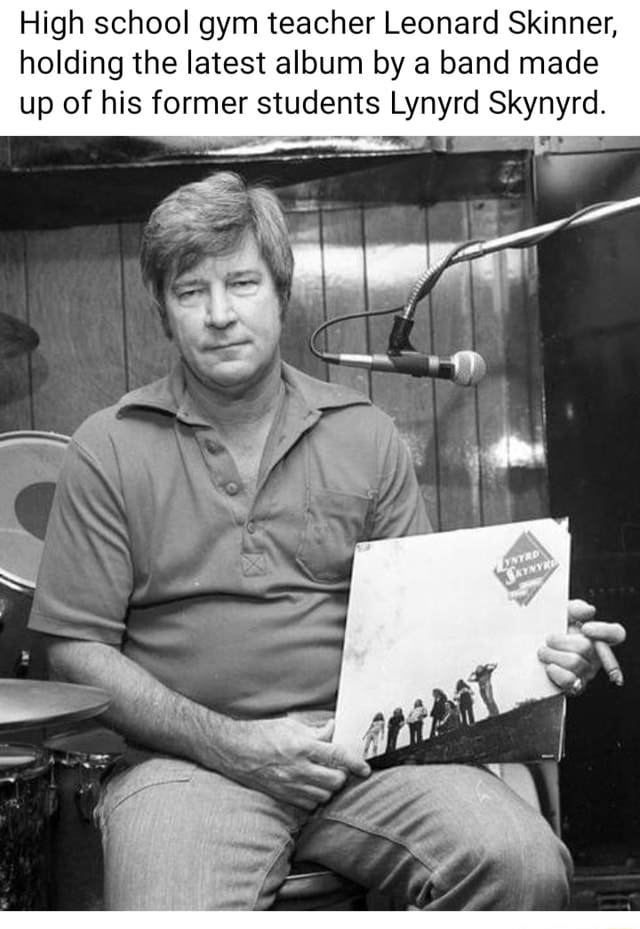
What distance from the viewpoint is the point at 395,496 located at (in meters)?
1.73

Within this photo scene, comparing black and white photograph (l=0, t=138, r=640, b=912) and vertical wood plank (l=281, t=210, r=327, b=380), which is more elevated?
vertical wood plank (l=281, t=210, r=327, b=380)

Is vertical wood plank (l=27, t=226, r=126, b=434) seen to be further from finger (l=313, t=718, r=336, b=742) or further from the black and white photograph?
finger (l=313, t=718, r=336, b=742)

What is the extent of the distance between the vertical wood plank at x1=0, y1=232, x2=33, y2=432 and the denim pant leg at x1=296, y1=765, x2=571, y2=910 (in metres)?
1.32

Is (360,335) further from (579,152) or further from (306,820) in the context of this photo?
(306,820)

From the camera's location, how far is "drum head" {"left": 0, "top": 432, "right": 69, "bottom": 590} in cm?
220

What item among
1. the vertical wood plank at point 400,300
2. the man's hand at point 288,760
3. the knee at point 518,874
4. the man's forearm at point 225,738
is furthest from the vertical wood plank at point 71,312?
the knee at point 518,874

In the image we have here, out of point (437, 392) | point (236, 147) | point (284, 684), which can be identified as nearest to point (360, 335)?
point (437, 392)

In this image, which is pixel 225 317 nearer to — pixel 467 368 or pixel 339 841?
pixel 467 368

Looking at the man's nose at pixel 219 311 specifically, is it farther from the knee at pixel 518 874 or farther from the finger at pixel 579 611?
the knee at pixel 518 874

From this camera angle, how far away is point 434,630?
58.3 inches

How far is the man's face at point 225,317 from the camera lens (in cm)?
161

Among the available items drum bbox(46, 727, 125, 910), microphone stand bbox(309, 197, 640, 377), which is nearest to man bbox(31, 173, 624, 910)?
microphone stand bbox(309, 197, 640, 377)

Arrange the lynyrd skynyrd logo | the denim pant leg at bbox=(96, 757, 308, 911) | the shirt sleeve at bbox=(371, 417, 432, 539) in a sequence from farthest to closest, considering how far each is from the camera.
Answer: the shirt sleeve at bbox=(371, 417, 432, 539), the lynyrd skynyrd logo, the denim pant leg at bbox=(96, 757, 308, 911)

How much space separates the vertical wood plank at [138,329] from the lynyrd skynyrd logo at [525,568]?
1.27 meters
